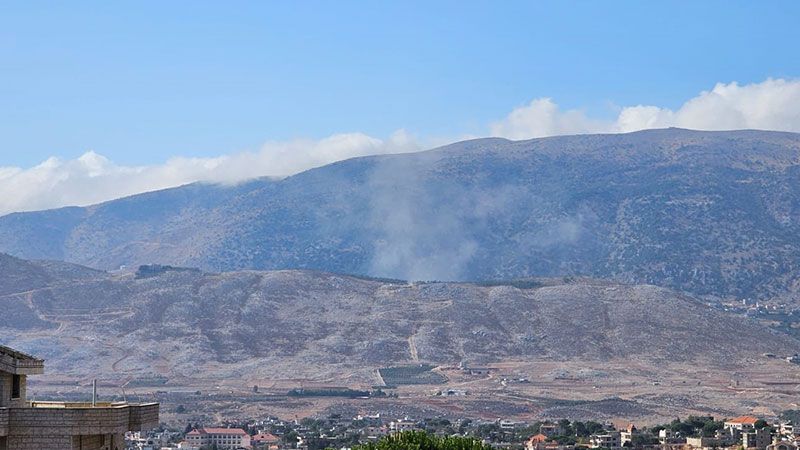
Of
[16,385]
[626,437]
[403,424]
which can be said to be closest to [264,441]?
[403,424]

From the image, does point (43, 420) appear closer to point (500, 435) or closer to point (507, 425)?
point (500, 435)

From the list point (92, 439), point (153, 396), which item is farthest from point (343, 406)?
point (92, 439)

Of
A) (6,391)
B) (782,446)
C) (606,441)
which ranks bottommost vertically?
(782,446)

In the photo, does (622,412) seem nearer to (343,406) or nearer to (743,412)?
(743,412)

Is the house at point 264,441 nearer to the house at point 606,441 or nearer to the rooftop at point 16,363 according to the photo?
the house at point 606,441

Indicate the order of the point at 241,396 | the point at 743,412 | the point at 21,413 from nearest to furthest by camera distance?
the point at 21,413
the point at 743,412
the point at 241,396

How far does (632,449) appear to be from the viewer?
130 m

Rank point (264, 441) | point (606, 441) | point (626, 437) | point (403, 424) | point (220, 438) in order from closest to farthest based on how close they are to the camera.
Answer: point (606, 441), point (626, 437), point (220, 438), point (264, 441), point (403, 424)

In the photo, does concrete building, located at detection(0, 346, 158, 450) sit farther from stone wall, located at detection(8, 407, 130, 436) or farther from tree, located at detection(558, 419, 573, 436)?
tree, located at detection(558, 419, 573, 436)

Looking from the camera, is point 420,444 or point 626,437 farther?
point 626,437

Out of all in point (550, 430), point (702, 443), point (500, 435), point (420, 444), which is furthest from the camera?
point (550, 430)

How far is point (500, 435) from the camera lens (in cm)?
15175

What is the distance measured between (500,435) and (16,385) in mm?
133348

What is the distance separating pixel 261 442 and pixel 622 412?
52860 millimetres
